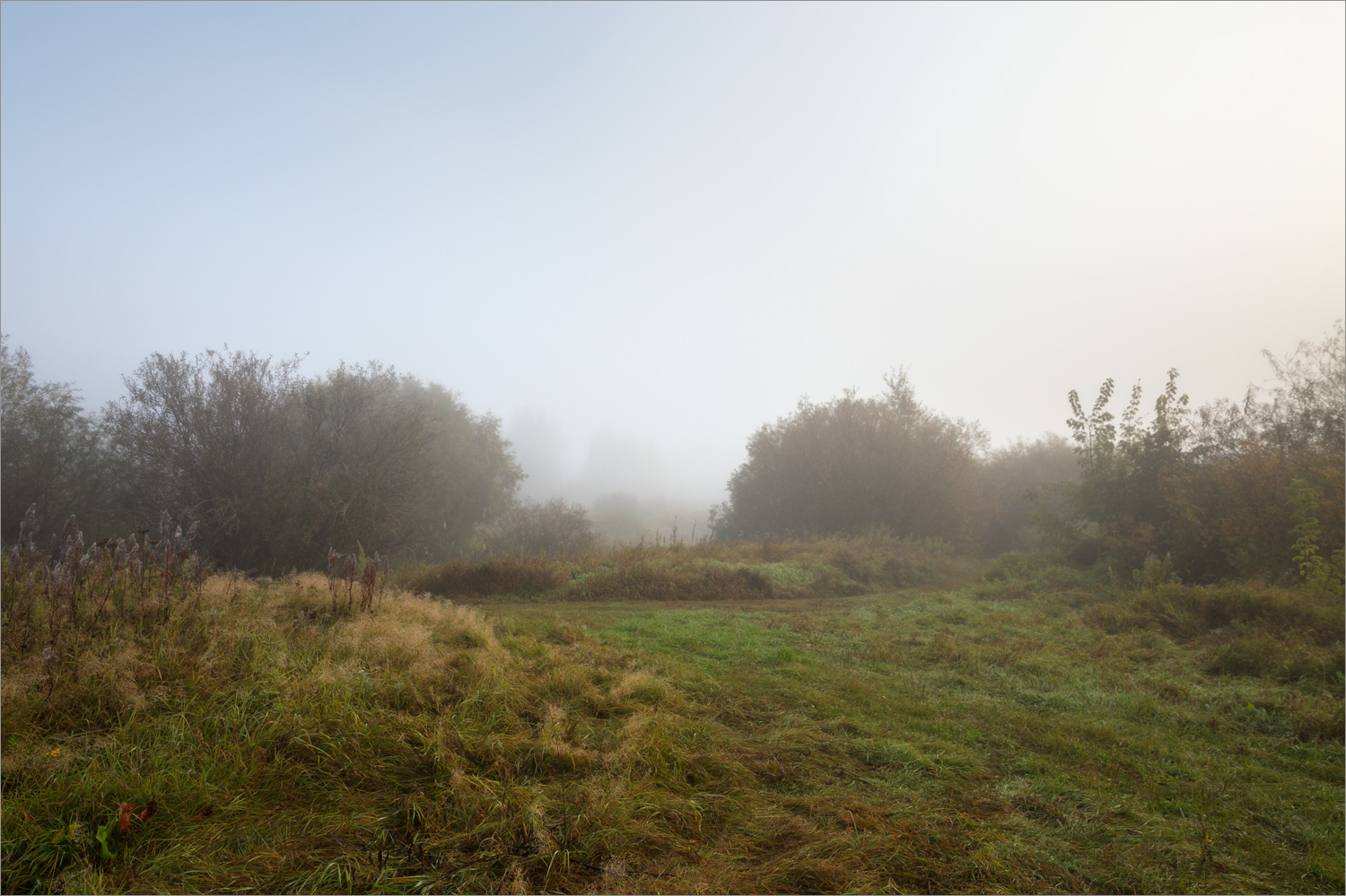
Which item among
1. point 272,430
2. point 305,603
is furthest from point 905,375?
point 305,603

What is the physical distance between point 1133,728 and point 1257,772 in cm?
89

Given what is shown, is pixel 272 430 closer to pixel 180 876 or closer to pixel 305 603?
pixel 305 603

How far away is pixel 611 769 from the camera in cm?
388

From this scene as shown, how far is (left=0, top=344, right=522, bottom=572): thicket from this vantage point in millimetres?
13719

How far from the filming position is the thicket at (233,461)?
45.0 ft

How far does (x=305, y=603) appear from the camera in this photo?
21.7 ft

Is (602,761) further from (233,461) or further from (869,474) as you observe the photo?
(869,474)

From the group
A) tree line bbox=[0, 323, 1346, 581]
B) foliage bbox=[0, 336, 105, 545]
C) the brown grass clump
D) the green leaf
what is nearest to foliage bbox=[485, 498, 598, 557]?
tree line bbox=[0, 323, 1346, 581]

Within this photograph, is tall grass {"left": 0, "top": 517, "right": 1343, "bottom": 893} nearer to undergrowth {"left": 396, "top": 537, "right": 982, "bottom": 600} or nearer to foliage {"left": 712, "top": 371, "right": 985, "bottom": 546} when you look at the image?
undergrowth {"left": 396, "top": 537, "right": 982, "bottom": 600}

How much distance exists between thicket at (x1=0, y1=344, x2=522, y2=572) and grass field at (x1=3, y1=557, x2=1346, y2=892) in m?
8.52

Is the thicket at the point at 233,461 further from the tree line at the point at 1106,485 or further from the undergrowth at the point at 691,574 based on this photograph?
the tree line at the point at 1106,485

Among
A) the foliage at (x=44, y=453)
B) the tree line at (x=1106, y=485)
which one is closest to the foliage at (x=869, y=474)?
the tree line at (x=1106, y=485)

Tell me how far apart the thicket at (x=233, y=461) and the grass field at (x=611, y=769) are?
28.0 feet

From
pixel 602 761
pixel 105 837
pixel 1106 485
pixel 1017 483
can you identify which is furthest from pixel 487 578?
pixel 1017 483
